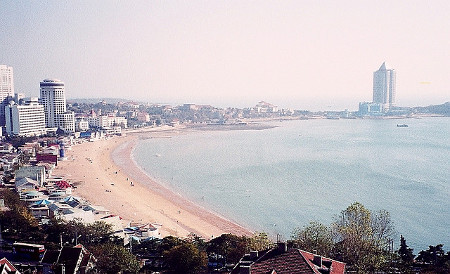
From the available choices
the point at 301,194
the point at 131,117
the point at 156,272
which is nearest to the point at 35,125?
the point at 131,117

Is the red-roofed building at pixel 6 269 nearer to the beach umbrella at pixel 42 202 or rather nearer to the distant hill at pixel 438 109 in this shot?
the beach umbrella at pixel 42 202

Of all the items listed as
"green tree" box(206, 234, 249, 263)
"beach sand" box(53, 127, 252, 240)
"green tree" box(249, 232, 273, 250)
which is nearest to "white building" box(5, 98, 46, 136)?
"beach sand" box(53, 127, 252, 240)

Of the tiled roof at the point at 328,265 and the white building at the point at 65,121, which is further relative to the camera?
the white building at the point at 65,121

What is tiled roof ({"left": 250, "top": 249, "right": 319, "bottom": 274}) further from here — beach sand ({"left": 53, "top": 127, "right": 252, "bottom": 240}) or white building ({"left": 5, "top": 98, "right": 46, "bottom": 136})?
white building ({"left": 5, "top": 98, "right": 46, "bottom": 136})

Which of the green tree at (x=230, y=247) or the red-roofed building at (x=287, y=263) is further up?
the red-roofed building at (x=287, y=263)

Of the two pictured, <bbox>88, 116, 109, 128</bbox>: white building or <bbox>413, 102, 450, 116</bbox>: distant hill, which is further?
<bbox>413, 102, 450, 116</bbox>: distant hill

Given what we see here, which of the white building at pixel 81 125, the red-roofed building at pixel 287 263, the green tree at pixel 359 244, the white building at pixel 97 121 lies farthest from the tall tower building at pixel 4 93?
the red-roofed building at pixel 287 263
